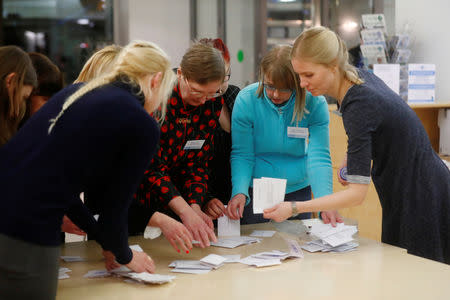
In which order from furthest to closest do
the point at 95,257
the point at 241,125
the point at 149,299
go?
the point at 241,125 < the point at 95,257 < the point at 149,299

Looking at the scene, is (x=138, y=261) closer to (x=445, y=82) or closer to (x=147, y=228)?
(x=147, y=228)

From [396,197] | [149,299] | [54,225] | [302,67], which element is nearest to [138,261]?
[149,299]

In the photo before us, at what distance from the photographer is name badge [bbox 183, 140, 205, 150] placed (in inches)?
82.4

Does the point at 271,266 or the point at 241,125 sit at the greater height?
the point at 241,125

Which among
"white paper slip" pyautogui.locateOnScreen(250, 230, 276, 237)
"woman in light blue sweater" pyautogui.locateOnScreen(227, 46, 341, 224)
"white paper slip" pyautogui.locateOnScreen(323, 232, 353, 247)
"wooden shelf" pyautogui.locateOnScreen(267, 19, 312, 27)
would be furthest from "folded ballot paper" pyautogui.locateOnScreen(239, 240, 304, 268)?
"wooden shelf" pyautogui.locateOnScreen(267, 19, 312, 27)

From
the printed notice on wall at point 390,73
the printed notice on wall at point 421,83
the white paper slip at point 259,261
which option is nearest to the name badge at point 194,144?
the white paper slip at point 259,261

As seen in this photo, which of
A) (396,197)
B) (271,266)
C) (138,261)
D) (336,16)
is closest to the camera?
(138,261)

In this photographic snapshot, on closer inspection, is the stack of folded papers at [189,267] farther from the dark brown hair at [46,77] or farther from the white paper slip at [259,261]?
the dark brown hair at [46,77]

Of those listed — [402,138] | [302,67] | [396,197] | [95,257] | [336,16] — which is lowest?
[95,257]

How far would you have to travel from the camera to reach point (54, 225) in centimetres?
122

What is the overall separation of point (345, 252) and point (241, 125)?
2.43 ft

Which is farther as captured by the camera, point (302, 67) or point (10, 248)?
point (302, 67)

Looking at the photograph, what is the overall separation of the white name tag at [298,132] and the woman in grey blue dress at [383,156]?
1.10 ft

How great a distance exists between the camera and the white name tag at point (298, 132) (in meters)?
2.22
